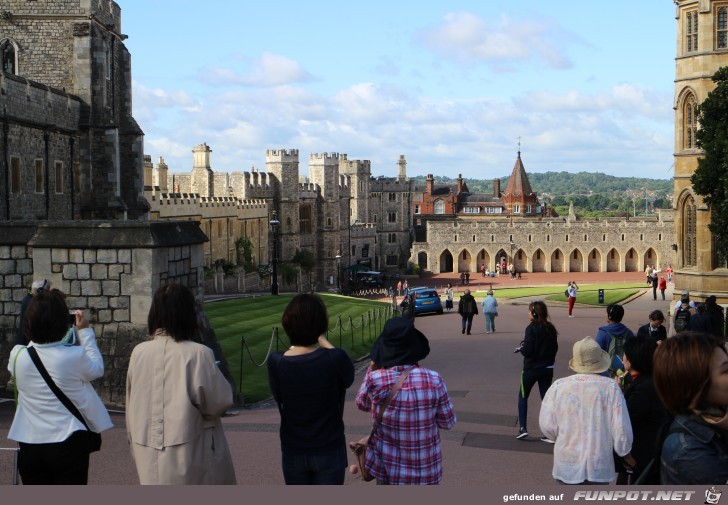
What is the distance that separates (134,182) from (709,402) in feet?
101

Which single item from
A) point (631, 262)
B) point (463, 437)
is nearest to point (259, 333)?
point (463, 437)

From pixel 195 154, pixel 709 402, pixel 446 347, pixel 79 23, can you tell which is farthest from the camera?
pixel 195 154

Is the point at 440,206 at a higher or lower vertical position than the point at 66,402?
higher

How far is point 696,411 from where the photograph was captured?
4422mm

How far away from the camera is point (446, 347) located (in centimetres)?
2344

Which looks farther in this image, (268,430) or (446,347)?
(446,347)

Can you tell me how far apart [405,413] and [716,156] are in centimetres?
2158

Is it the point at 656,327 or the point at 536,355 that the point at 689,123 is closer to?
the point at 656,327

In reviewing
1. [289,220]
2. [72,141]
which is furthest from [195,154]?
[72,141]

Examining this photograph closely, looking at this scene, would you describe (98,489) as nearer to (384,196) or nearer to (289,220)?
(289,220)

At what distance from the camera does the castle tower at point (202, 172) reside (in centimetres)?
7550

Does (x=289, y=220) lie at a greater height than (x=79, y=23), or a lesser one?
lesser

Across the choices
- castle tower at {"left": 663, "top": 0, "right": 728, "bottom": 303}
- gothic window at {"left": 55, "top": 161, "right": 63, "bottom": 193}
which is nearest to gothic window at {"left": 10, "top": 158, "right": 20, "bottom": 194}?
gothic window at {"left": 55, "top": 161, "right": 63, "bottom": 193}

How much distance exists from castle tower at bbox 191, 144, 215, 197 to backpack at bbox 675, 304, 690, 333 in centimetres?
6003
